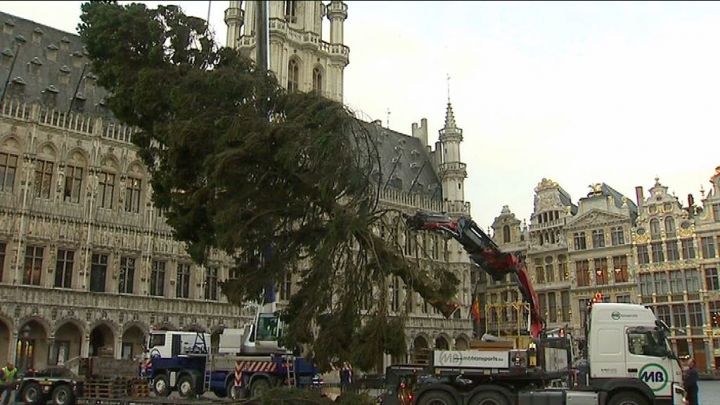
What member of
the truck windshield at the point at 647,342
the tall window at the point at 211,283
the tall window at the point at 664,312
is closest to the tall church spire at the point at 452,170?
the tall window at the point at 664,312

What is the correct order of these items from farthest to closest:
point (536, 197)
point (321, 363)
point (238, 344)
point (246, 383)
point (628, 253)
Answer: point (536, 197) → point (628, 253) → point (238, 344) → point (246, 383) → point (321, 363)

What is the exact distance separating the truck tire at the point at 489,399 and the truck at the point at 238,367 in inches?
230

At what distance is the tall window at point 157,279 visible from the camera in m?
36.8

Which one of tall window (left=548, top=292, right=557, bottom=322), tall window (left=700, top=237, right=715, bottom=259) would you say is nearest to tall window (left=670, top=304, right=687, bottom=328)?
tall window (left=700, top=237, right=715, bottom=259)

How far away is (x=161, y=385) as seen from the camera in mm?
23219

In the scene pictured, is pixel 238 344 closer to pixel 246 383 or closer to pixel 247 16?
pixel 246 383

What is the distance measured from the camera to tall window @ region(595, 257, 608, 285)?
50031 mm

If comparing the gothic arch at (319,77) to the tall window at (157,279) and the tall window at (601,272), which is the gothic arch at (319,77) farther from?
the tall window at (601,272)

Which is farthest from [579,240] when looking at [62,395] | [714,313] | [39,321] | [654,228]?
[62,395]

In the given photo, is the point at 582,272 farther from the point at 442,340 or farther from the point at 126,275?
the point at 126,275

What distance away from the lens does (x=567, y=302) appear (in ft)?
170

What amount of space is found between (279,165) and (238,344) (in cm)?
870

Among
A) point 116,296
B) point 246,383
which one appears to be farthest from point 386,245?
point 116,296

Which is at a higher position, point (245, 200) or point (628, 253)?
point (628, 253)
